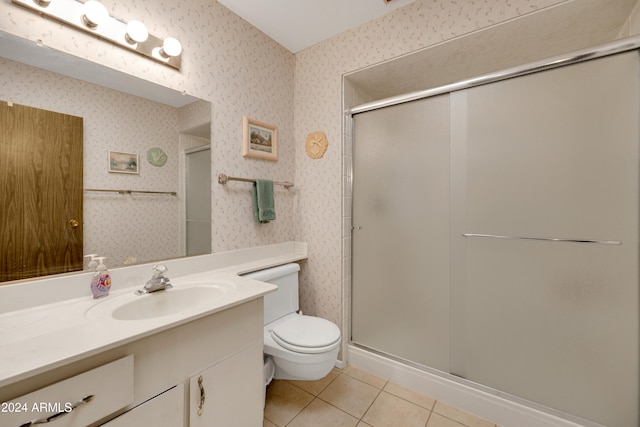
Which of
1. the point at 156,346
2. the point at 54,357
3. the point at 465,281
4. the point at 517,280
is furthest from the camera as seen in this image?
the point at 465,281

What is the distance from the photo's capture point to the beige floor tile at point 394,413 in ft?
4.51

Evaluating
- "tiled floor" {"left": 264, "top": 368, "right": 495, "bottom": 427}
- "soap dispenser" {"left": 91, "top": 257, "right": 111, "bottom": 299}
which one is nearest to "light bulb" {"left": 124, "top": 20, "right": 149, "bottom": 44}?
"soap dispenser" {"left": 91, "top": 257, "right": 111, "bottom": 299}

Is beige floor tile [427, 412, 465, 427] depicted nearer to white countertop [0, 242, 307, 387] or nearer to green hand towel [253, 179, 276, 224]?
white countertop [0, 242, 307, 387]

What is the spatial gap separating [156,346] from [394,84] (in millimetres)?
2190

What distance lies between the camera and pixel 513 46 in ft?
4.93

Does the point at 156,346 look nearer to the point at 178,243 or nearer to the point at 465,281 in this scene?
the point at 178,243

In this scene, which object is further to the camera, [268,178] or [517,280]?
[268,178]

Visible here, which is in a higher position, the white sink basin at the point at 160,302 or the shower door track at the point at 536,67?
the shower door track at the point at 536,67

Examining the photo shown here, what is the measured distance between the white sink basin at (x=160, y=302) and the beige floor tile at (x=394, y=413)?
1101 mm

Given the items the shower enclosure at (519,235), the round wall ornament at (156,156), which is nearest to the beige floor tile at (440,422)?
the shower enclosure at (519,235)

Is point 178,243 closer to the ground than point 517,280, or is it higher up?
higher up

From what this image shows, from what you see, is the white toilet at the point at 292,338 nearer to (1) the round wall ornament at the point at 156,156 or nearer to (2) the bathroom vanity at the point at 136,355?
(2) the bathroom vanity at the point at 136,355

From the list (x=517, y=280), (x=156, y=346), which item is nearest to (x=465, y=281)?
(x=517, y=280)

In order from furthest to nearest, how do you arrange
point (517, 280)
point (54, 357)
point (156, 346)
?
point (517, 280)
point (156, 346)
point (54, 357)
